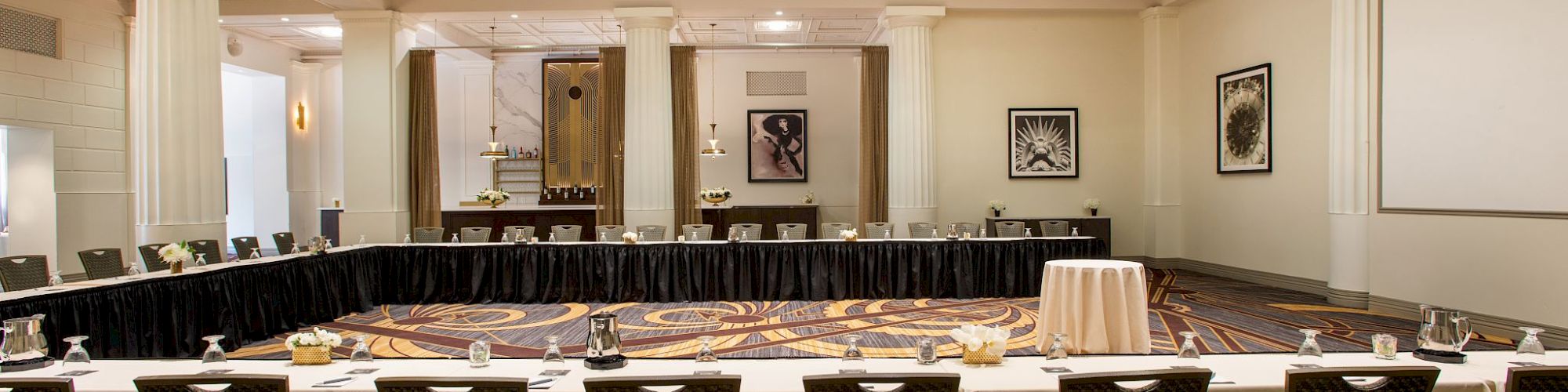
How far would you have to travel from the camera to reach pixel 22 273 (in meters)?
5.14

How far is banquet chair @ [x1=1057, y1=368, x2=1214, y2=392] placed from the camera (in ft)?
7.11

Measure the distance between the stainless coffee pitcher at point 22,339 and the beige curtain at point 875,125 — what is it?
914cm

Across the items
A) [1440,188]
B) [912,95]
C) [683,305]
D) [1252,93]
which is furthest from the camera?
[912,95]

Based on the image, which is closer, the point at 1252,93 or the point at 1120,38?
the point at 1252,93

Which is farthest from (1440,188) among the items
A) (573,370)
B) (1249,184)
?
(573,370)

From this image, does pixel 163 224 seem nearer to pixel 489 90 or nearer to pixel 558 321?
pixel 558 321

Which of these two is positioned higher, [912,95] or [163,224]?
[912,95]

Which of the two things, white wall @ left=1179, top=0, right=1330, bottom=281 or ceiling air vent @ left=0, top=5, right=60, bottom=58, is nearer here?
white wall @ left=1179, top=0, right=1330, bottom=281

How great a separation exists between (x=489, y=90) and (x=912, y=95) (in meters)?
7.73

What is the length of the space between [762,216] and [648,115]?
8.85 ft

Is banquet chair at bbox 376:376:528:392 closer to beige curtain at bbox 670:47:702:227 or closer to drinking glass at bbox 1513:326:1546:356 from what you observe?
drinking glass at bbox 1513:326:1546:356

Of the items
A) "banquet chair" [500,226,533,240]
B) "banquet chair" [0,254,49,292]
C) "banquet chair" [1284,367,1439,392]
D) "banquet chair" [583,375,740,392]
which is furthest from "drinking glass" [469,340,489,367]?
"banquet chair" [500,226,533,240]

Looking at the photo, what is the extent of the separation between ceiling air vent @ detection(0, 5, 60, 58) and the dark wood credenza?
7.77m

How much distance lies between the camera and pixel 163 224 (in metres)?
6.84
